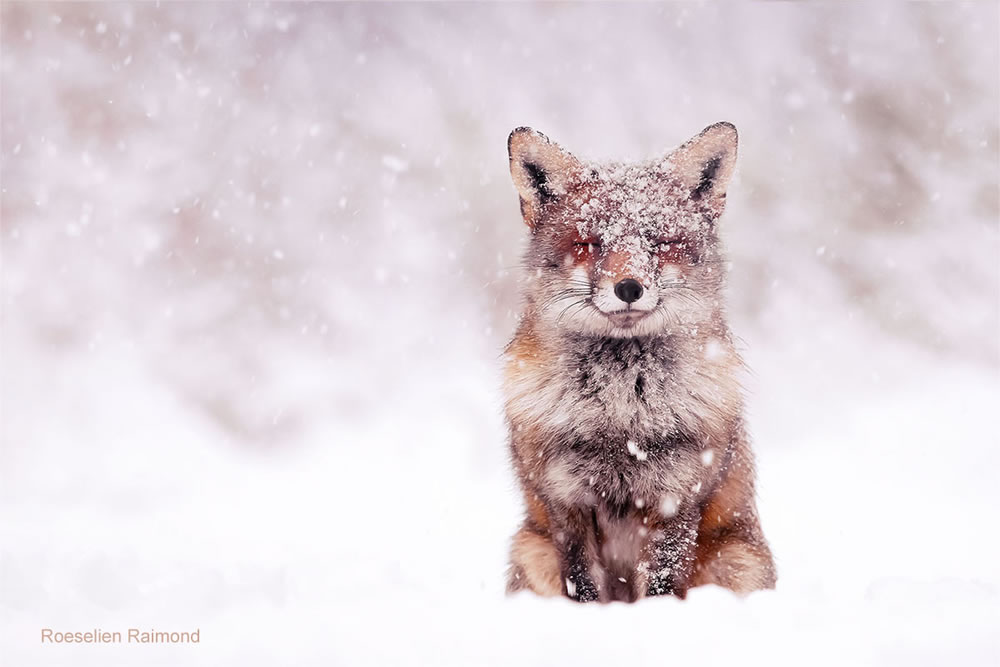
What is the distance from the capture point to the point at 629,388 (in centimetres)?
282

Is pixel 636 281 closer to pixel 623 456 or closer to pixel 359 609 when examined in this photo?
pixel 623 456

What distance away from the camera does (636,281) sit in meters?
2.69

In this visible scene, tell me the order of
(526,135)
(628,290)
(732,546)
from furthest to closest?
(526,135) → (732,546) → (628,290)

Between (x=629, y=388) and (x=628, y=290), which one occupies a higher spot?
(x=628, y=290)

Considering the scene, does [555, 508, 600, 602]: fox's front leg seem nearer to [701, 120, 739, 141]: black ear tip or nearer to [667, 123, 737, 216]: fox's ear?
[667, 123, 737, 216]: fox's ear

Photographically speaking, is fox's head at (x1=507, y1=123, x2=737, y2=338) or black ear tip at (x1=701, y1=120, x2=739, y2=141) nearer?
fox's head at (x1=507, y1=123, x2=737, y2=338)

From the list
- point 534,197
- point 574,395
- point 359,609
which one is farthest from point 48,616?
point 534,197

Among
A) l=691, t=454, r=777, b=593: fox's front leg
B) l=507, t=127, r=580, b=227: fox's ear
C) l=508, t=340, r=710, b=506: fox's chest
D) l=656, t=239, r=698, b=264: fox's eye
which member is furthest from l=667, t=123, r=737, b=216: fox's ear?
l=691, t=454, r=777, b=593: fox's front leg

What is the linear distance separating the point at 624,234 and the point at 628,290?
0.22 metres

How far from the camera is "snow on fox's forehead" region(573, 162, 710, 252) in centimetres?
279

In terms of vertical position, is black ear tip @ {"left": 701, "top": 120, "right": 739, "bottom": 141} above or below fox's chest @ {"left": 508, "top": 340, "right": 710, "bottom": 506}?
above

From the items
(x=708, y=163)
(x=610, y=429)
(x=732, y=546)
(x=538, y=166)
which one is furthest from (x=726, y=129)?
(x=732, y=546)

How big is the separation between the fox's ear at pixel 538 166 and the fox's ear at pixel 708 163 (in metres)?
0.39

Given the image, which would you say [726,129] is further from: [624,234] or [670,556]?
[670,556]
